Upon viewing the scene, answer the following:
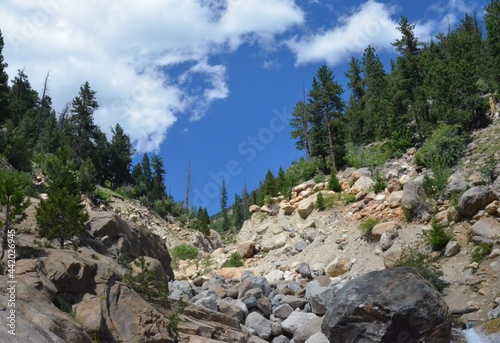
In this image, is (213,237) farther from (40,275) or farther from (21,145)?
(40,275)

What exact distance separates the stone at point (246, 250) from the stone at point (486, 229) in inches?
507

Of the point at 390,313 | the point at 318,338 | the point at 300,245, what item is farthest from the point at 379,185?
the point at 390,313

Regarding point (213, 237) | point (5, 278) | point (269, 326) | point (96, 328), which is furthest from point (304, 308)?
point (213, 237)

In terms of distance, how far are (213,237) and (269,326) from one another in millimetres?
31113

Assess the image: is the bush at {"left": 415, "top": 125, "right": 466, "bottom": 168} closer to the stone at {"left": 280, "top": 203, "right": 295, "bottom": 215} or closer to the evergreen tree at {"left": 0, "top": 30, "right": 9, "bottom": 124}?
the stone at {"left": 280, "top": 203, "right": 295, "bottom": 215}

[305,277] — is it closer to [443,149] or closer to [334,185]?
[334,185]

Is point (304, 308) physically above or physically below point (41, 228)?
below

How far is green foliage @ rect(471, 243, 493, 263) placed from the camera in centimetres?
1462

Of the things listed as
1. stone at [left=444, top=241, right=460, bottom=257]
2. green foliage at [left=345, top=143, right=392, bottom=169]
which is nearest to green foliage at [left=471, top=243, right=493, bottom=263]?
stone at [left=444, top=241, right=460, bottom=257]

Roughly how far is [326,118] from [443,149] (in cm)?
1081

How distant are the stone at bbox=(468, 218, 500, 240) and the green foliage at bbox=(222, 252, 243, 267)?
1252 centimetres

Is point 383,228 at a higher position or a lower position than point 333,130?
lower

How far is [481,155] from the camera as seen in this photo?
2102 centimetres

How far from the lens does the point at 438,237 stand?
16.2m
